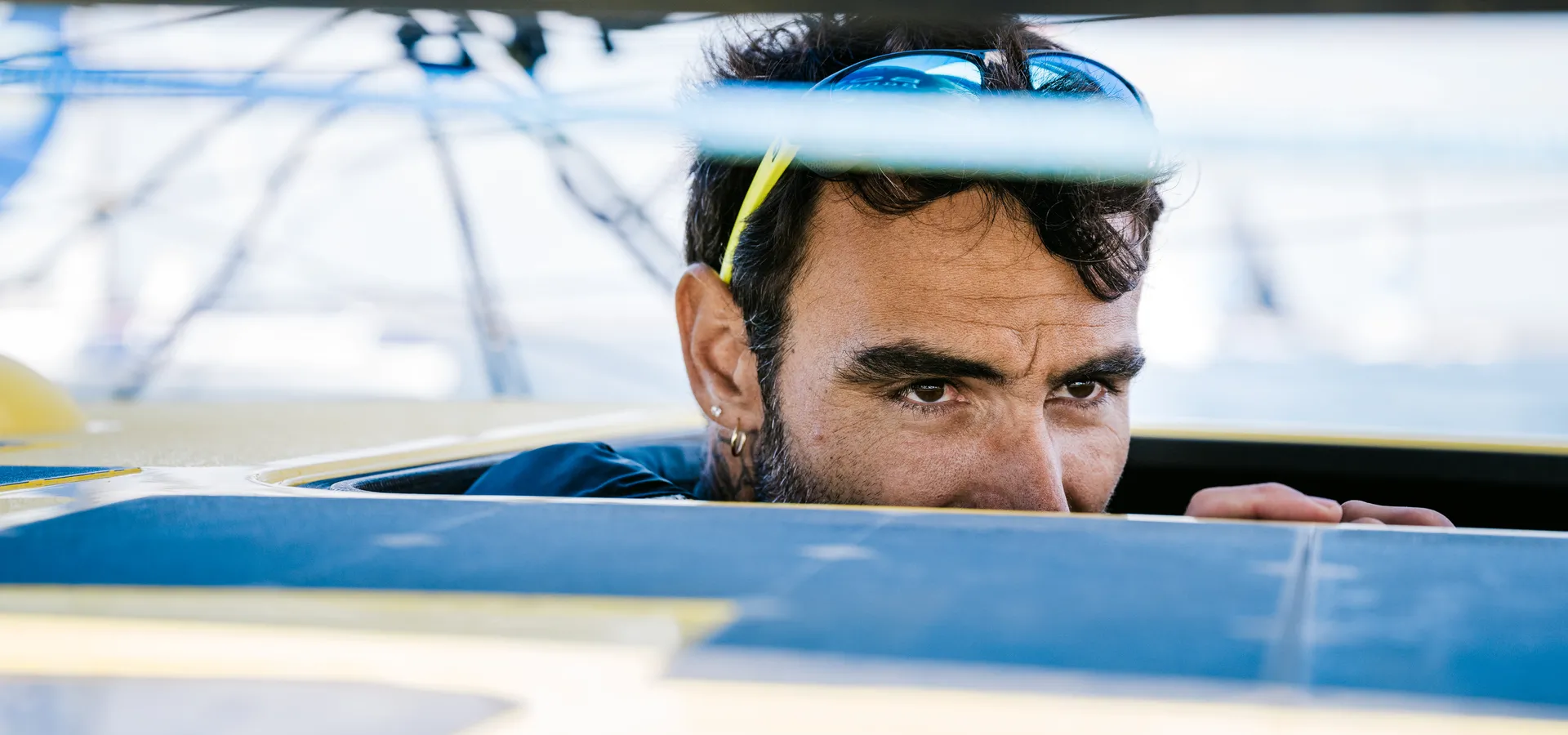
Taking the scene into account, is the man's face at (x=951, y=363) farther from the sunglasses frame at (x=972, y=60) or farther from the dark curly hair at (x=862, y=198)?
the sunglasses frame at (x=972, y=60)

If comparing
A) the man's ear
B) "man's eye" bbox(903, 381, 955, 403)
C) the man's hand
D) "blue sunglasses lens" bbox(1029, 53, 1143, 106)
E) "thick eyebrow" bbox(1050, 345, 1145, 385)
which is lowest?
the man's ear

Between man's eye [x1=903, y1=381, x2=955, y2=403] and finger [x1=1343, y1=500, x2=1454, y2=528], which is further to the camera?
man's eye [x1=903, y1=381, x2=955, y2=403]

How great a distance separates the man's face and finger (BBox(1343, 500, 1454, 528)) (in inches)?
11.6

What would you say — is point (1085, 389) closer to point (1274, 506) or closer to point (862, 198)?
point (862, 198)

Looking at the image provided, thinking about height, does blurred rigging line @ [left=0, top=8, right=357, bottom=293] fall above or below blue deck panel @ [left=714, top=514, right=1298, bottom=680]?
below

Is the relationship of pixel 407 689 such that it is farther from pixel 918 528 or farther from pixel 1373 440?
pixel 1373 440

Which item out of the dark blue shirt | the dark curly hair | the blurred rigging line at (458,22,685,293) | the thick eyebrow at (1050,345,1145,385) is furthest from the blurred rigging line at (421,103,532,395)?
the thick eyebrow at (1050,345,1145,385)

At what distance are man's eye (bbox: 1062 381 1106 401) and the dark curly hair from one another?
4.0 inches

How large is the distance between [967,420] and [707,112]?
26.7 inches

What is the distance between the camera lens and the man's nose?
1.25 meters

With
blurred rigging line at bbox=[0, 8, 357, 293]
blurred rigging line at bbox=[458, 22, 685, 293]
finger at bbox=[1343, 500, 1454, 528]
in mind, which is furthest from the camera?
blurred rigging line at bbox=[0, 8, 357, 293]

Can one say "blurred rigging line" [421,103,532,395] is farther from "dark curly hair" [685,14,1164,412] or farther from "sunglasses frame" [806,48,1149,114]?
"sunglasses frame" [806,48,1149,114]

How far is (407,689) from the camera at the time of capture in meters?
0.44

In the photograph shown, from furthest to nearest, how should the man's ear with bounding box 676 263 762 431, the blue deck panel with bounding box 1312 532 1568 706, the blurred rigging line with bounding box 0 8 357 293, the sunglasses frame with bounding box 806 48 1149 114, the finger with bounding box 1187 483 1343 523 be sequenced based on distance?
the blurred rigging line with bounding box 0 8 357 293, the man's ear with bounding box 676 263 762 431, the sunglasses frame with bounding box 806 48 1149 114, the finger with bounding box 1187 483 1343 523, the blue deck panel with bounding box 1312 532 1568 706
